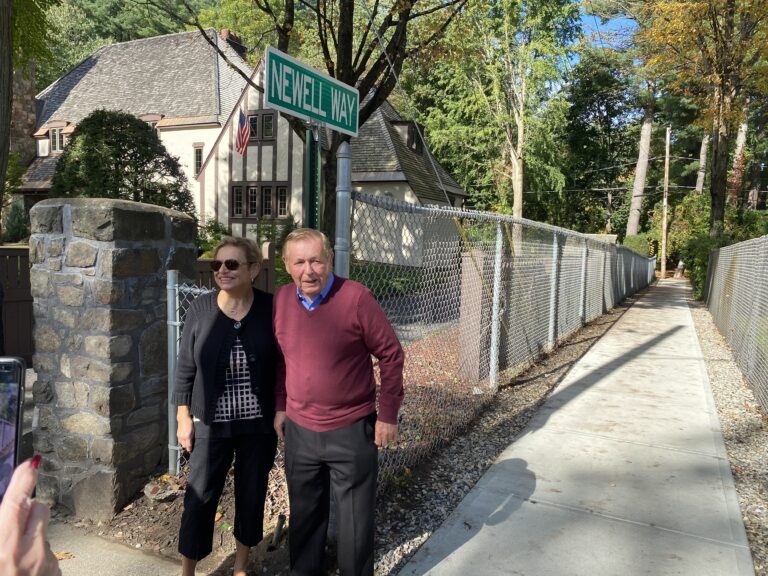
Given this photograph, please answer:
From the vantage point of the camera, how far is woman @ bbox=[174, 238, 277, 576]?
2611mm

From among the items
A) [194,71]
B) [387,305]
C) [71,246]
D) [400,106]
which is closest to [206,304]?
[71,246]

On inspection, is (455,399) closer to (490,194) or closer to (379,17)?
(379,17)

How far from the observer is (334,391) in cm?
240

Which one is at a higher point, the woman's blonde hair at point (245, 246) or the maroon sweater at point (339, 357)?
the woman's blonde hair at point (245, 246)

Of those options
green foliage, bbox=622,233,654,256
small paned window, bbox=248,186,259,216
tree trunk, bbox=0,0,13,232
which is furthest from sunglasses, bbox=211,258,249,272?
green foliage, bbox=622,233,654,256

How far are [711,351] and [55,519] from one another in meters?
9.48

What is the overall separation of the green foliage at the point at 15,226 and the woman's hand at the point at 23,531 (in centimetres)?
2501

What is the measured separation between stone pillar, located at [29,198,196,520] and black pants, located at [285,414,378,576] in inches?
56.6

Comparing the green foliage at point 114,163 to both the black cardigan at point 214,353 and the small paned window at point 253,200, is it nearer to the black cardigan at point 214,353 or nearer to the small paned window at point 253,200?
the black cardigan at point 214,353

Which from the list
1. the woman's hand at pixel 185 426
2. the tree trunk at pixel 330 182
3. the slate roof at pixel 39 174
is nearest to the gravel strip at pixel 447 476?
the woman's hand at pixel 185 426

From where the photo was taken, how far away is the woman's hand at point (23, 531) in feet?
3.07

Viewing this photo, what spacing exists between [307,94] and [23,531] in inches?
88.8

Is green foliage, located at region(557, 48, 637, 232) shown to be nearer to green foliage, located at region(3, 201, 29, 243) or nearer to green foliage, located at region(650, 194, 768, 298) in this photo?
green foliage, located at region(650, 194, 768, 298)

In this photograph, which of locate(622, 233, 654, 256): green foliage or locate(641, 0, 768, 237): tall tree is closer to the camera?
locate(641, 0, 768, 237): tall tree
